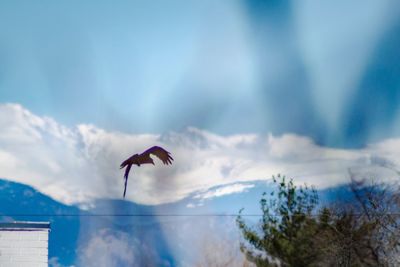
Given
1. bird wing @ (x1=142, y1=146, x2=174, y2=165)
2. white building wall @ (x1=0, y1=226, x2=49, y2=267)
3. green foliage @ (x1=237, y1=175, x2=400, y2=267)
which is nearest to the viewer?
bird wing @ (x1=142, y1=146, x2=174, y2=165)

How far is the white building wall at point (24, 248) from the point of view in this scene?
13727mm

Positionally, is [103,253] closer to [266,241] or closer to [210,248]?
[210,248]

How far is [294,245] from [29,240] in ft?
41.5

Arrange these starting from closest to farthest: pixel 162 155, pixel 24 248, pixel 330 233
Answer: pixel 162 155, pixel 24 248, pixel 330 233

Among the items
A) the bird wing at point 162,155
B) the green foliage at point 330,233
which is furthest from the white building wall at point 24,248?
the green foliage at point 330,233

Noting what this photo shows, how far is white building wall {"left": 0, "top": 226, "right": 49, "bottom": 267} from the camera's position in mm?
13727

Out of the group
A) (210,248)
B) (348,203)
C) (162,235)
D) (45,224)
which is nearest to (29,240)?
(45,224)

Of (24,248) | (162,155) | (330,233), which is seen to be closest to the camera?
(162,155)

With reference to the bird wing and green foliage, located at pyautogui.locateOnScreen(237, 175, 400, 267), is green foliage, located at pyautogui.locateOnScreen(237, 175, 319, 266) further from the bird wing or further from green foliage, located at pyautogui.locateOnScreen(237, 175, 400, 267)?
the bird wing

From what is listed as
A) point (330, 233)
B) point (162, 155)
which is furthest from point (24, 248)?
point (330, 233)

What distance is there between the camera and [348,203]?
81.7ft

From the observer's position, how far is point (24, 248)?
45.7ft

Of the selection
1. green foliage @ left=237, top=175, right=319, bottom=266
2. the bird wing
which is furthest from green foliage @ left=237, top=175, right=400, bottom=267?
the bird wing

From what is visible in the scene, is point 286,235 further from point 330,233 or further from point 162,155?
point 162,155
